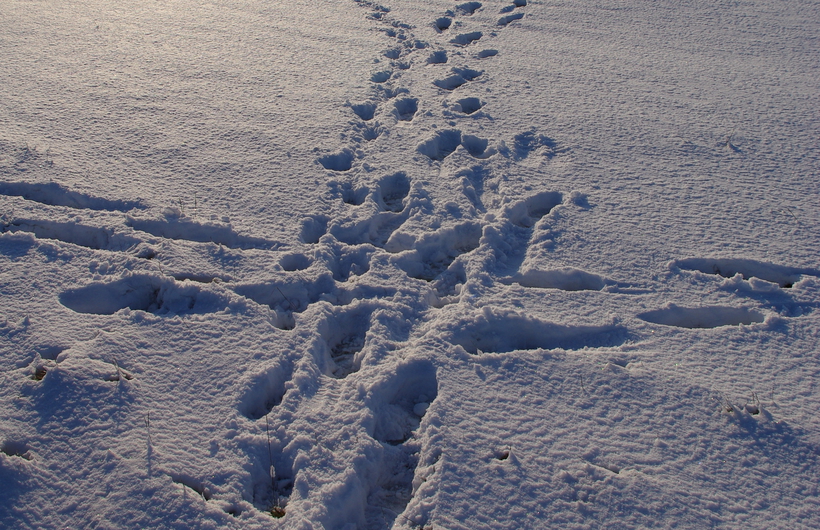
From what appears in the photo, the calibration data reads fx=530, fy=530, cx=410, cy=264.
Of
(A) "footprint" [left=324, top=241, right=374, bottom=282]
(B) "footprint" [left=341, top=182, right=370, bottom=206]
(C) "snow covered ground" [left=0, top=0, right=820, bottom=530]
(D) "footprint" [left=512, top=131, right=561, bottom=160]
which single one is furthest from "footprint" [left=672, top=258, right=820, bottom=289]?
(B) "footprint" [left=341, top=182, right=370, bottom=206]

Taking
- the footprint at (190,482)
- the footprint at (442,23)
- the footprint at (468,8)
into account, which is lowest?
the footprint at (190,482)

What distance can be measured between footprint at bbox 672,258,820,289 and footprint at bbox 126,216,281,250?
2.12 m

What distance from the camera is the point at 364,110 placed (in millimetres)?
3920

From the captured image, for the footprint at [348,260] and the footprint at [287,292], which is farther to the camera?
the footprint at [348,260]

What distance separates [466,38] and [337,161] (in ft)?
8.26

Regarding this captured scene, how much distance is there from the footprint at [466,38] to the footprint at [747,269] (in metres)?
3.26

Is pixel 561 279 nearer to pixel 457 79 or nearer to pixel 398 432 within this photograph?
pixel 398 432

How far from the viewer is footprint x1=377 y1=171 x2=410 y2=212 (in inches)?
123

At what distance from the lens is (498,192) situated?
124 inches

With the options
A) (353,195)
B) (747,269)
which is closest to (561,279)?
(747,269)

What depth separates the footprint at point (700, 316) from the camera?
95.7 inches

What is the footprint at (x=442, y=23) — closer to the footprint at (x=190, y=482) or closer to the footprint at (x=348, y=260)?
the footprint at (x=348, y=260)

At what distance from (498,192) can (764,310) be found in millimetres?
1464

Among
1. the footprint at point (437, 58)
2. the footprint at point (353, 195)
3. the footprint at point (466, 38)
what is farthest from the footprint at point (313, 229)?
the footprint at point (466, 38)
